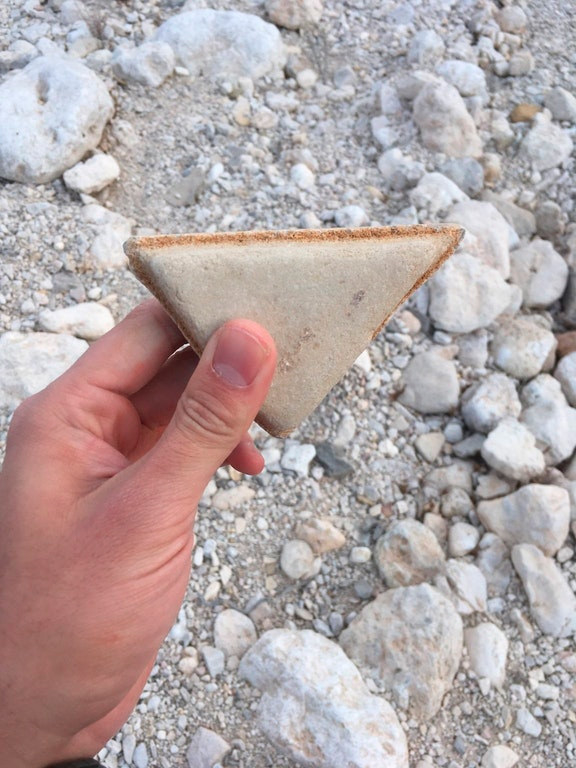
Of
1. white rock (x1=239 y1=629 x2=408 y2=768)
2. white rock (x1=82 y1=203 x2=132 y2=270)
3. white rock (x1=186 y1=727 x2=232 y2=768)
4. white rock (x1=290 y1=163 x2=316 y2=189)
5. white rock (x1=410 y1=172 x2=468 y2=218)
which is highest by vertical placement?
white rock (x1=410 y1=172 x2=468 y2=218)

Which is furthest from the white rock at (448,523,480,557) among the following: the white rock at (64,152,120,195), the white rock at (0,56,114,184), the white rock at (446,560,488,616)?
the white rock at (0,56,114,184)

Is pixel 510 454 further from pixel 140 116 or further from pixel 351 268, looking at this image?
pixel 140 116

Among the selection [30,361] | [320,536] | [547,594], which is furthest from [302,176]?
[547,594]

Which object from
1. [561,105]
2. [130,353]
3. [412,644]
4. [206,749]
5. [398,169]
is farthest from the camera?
[561,105]

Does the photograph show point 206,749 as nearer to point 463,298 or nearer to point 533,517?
point 533,517

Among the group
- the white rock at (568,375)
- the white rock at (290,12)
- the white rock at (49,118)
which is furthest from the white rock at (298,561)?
the white rock at (290,12)

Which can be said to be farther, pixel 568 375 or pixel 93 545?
pixel 568 375

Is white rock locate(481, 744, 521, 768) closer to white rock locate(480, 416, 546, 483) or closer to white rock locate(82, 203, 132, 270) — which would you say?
white rock locate(480, 416, 546, 483)
